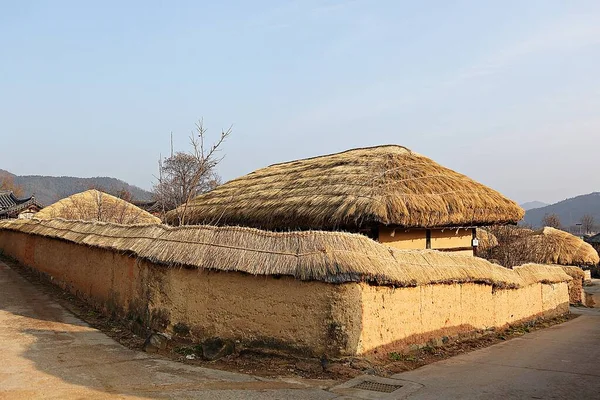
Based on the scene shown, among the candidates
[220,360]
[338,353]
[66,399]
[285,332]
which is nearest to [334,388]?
[338,353]

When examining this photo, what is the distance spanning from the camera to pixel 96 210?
27859 mm

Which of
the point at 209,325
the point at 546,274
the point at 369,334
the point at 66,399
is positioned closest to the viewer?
the point at 66,399

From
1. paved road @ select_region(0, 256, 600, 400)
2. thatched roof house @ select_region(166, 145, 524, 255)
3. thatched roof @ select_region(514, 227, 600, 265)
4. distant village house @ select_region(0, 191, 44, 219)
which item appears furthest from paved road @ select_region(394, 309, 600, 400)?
distant village house @ select_region(0, 191, 44, 219)

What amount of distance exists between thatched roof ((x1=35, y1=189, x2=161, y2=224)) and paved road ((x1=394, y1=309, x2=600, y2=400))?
19372mm

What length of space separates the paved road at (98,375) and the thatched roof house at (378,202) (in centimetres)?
474

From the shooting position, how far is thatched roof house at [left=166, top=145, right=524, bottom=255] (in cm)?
1122

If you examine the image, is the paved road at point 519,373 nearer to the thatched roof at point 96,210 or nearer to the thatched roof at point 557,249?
the thatched roof at point 557,249

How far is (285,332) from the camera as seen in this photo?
7.61m

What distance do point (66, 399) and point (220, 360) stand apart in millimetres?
2339

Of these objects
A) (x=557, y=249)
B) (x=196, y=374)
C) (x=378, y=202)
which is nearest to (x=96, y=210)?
(x=378, y=202)

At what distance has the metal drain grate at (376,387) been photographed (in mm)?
6617

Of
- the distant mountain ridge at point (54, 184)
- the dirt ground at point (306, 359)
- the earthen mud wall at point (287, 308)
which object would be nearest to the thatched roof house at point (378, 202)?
the earthen mud wall at point (287, 308)

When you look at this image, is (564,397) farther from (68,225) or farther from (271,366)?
(68,225)

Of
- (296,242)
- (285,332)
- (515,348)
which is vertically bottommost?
(515,348)
